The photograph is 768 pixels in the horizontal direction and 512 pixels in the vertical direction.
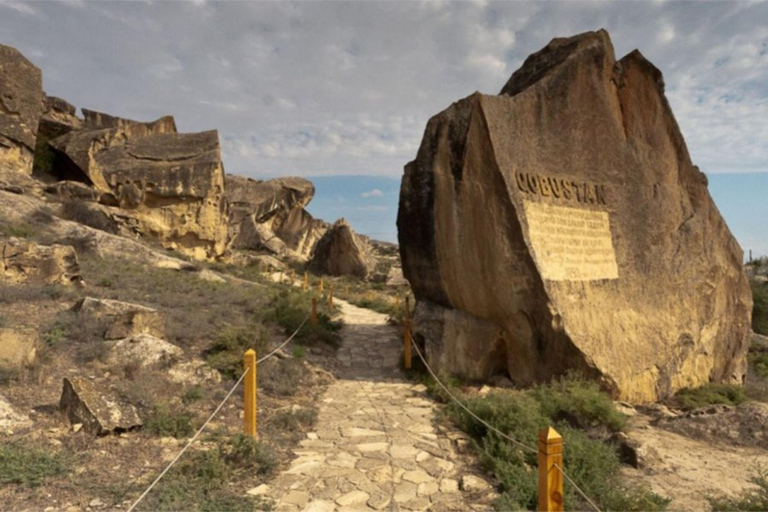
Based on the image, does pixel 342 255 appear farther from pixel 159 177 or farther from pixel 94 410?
pixel 94 410

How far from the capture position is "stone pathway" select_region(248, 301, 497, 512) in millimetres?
3926

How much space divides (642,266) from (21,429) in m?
8.71

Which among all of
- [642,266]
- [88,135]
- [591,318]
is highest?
[88,135]

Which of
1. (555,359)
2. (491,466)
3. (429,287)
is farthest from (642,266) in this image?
(491,466)

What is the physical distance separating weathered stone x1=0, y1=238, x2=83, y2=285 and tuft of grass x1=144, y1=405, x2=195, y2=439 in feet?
20.8

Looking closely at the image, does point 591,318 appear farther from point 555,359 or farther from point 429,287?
point 429,287

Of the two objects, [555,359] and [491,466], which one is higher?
[555,359]

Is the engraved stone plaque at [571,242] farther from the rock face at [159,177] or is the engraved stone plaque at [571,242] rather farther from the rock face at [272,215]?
the rock face at [272,215]

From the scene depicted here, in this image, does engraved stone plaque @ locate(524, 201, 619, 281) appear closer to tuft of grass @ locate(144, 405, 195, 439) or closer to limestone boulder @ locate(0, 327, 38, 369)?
tuft of grass @ locate(144, 405, 195, 439)

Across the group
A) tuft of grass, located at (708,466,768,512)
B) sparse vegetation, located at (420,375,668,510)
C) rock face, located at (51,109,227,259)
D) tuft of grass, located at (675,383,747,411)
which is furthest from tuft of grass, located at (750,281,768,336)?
rock face, located at (51,109,227,259)

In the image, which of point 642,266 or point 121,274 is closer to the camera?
point 642,266

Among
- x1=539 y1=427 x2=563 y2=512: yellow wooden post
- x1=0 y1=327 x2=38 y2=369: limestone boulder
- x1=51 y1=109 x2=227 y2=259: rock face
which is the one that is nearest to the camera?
x1=539 y1=427 x2=563 y2=512: yellow wooden post

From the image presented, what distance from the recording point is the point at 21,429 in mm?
4355

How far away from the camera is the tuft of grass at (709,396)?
708cm
